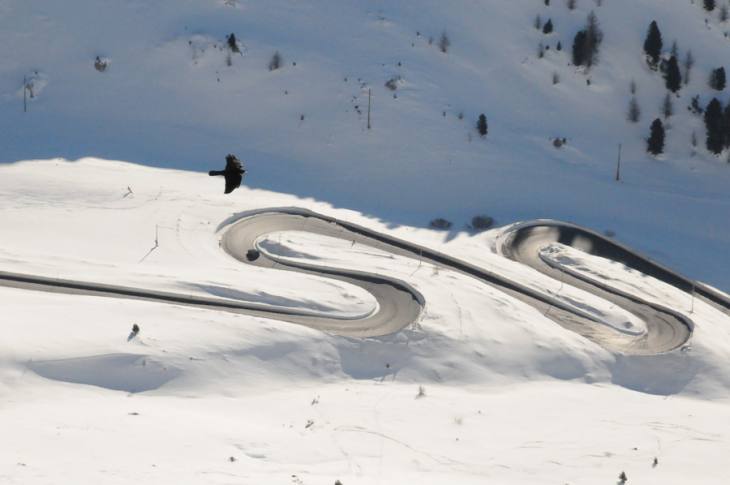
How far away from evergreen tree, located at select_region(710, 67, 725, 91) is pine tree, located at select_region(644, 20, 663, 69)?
477cm

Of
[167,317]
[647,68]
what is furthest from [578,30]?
[167,317]

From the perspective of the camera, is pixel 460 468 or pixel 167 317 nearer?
pixel 460 468

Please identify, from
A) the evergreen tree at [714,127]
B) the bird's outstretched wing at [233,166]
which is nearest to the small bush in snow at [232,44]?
the evergreen tree at [714,127]

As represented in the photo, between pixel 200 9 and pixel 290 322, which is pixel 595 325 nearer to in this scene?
pixel 290 322

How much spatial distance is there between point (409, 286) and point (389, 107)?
27595 millimetres

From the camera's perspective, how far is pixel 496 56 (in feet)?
284

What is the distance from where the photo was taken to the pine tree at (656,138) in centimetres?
8212

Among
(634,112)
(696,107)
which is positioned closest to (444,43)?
(634,112)

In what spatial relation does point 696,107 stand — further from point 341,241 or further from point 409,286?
point 409,286

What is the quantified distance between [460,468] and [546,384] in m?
13.1

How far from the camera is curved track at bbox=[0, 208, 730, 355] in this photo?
50188mm

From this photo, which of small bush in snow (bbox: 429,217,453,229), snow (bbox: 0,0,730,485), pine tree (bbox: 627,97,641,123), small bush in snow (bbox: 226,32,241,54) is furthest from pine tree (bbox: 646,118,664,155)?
small bush in snow (bbox: 226,32,241,54)

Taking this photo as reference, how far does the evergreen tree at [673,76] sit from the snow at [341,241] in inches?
42.9

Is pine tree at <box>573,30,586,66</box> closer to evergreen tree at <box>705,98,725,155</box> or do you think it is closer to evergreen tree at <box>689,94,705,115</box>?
evergreen tree at <box>689,94,705,115</box>
